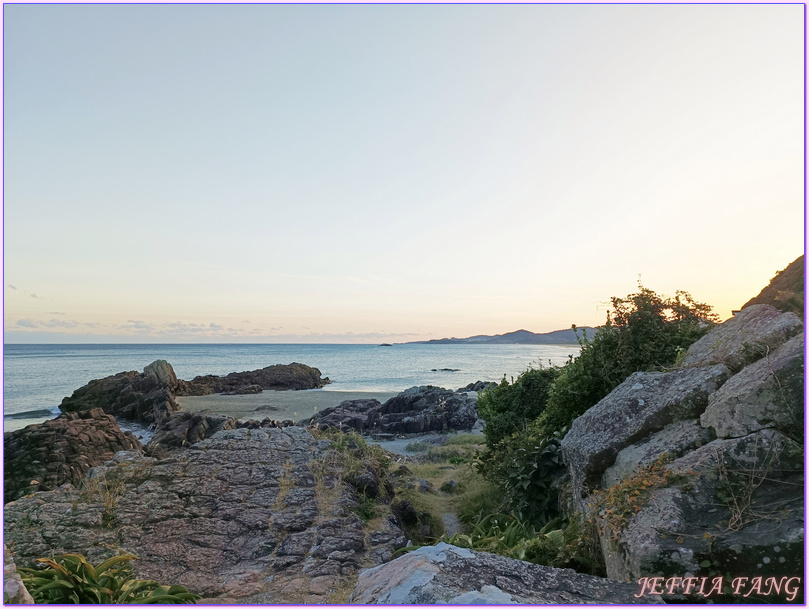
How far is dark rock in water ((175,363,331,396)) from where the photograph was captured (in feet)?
153

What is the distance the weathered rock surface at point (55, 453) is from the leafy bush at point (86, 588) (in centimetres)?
1060

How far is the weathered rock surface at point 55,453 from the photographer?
1421 centimetres

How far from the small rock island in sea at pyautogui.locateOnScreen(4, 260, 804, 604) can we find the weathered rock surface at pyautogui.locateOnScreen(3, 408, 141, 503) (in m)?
0.93

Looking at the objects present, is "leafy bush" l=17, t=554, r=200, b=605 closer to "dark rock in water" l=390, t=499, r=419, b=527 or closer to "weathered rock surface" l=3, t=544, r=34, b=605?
"weathered rock surface" l=3, t=544, r=34, b=605

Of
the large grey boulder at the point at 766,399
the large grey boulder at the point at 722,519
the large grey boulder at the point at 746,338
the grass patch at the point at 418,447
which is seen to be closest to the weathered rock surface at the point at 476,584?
the large grey boulder at the point at 722,519

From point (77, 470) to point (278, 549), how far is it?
1113 centimetres

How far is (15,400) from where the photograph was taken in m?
41.8

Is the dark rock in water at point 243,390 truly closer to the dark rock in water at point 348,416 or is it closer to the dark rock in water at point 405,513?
the dark rock in water at point 348,416

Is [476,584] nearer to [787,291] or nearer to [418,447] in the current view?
[787,291]

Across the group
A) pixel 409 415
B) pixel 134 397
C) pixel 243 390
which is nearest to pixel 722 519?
pixel 409 415

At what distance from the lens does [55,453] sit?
15.1 meters

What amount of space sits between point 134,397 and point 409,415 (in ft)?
65.5

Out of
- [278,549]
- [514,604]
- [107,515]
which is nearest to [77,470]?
[107,515]

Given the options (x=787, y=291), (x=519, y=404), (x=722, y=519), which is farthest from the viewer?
(x=519, y=404)
